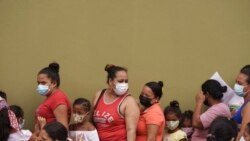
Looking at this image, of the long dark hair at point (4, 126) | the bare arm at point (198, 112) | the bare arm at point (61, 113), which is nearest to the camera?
the long dark hair at point (4, 126)

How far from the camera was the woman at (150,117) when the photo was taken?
6980 mm

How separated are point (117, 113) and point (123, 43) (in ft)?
4.93

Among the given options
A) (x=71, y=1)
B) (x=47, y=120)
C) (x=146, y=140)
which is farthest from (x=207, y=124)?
(x=71, y=1)

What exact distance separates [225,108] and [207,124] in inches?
11.0

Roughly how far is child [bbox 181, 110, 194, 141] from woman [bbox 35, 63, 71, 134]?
154 centimetres

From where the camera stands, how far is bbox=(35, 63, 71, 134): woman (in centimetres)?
689

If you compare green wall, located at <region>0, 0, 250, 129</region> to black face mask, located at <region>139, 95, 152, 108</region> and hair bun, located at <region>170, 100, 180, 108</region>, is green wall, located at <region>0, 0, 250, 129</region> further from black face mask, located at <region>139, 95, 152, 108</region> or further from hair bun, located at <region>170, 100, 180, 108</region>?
black face mask, located at <region>139, 95, 152, 108</region>

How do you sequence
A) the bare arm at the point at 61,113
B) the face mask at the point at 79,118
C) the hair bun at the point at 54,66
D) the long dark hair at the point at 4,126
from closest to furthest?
the long dark hair at the point at 4,126 → the bare arm at the point at 61,113 → the face mask at the point at 79,118 → the hair bun at the point at 54,66

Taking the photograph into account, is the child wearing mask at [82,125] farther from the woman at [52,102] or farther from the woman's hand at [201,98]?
the woman's hand at [201,98]

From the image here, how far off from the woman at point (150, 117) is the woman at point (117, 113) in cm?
16

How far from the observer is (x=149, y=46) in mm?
8266

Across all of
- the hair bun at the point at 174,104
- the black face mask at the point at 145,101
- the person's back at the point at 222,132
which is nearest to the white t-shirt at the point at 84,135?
the black face mask at the point at 145,101

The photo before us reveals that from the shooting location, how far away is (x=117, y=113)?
6949 mm

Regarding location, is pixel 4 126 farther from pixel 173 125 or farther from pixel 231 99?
pixel 231 99
